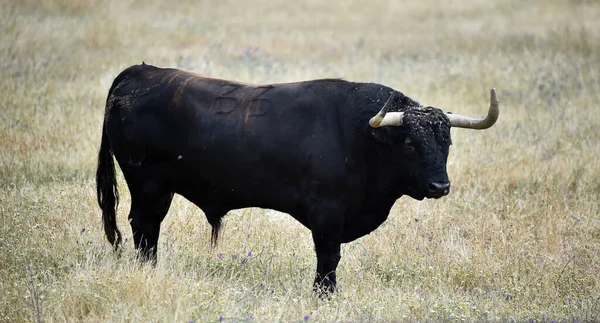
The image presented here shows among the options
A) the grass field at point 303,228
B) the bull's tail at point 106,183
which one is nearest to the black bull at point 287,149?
the bull's tail at point 106,183

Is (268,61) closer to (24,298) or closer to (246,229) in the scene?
(246,229)

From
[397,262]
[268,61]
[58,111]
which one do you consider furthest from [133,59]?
[397,262]

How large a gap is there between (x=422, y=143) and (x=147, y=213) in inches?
90.9

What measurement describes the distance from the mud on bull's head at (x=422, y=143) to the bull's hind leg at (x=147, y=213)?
1883mm

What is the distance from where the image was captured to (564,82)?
14.5 meters

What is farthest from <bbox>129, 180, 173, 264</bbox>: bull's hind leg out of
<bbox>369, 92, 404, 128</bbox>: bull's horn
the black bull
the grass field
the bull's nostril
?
the bull's nostril

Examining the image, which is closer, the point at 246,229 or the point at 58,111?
the point at 246,229

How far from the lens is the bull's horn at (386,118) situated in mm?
5469

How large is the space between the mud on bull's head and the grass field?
2.91 feet

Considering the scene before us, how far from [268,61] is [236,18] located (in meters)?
7.70

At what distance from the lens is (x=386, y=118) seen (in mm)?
5605

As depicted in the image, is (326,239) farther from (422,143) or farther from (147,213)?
(147,213)

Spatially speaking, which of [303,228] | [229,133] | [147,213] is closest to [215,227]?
[147,213]

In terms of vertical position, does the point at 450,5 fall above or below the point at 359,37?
above
